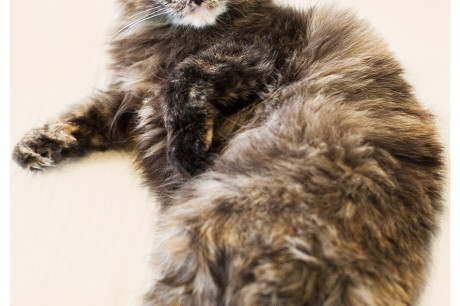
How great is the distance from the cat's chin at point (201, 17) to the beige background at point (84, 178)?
56cm

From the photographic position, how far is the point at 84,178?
1566 millimetres

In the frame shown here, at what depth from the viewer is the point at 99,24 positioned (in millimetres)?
2096

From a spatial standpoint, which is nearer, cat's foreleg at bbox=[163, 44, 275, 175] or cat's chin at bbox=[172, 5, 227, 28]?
cat's foreleg at bbox=[163, 44, 275, 175]

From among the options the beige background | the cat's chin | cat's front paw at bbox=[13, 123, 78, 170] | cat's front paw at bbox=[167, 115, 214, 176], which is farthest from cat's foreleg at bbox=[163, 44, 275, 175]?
cat's front paw at bbox=[13, 123, 78, 170]

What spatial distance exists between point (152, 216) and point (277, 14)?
0.89 meters

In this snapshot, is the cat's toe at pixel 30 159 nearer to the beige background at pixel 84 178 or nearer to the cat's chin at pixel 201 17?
the beige background at pixel 84 178

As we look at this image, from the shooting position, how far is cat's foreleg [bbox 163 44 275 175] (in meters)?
1.34

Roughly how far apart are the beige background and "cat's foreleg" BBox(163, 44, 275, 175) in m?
0.29

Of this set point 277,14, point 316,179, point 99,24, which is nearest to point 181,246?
point 316,179

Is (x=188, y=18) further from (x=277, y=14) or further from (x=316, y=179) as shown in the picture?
(x=316, y=179)

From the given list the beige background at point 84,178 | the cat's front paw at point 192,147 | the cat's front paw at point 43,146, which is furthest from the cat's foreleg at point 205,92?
the cat's front paw at point 43,146

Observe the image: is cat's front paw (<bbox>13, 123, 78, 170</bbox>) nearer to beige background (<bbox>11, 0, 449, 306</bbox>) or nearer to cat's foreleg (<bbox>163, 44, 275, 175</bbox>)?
beige background (<bbox>11, 0, 449, 306</bbox>)

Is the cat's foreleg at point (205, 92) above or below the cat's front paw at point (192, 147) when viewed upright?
above

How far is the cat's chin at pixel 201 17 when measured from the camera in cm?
152
